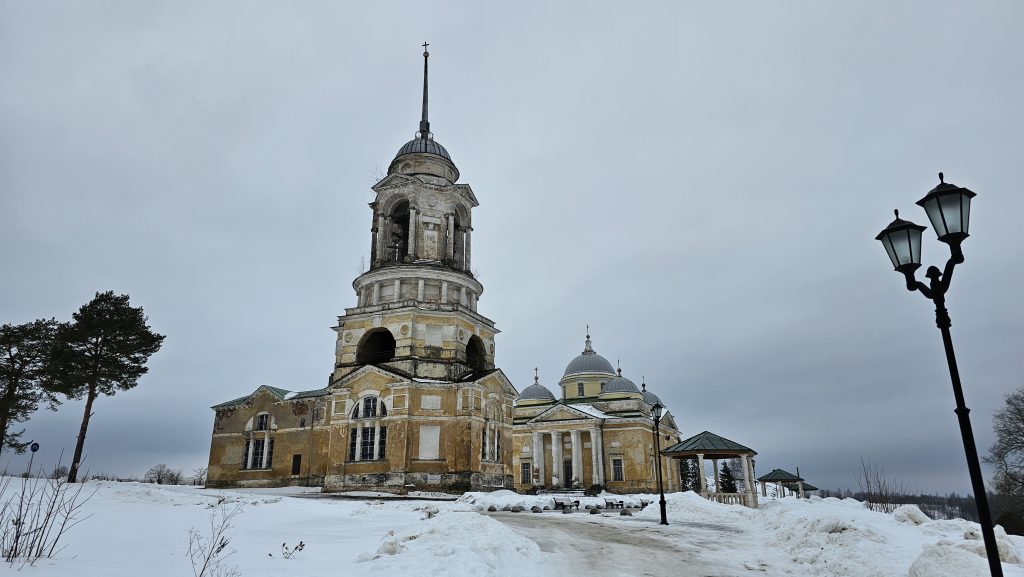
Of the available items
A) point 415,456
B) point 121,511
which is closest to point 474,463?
point 415,456

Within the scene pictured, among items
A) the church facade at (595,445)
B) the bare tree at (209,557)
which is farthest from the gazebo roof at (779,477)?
the bare tree at (209,557)

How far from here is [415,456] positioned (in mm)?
33312

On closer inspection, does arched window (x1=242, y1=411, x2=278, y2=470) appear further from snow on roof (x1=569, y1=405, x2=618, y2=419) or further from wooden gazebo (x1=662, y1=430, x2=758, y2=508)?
snow on roof (x1=569, y1=405, x2=618, y2=419)

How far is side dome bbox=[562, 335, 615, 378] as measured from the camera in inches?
2512

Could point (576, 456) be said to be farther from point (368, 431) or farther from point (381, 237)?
point (381, 237)

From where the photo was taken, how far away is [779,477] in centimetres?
4806

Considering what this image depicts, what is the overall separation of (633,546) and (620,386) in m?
45.1

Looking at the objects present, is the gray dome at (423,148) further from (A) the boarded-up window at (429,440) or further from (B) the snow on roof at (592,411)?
(B) the snow on roof at (592,411)

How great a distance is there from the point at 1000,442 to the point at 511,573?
42.0 metres

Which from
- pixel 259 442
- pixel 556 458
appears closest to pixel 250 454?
pixel 259 442

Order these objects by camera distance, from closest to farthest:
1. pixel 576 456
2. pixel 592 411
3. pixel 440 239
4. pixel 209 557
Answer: pixel 209 557
pixel 440 239
pixel 576 456
pixel 592 411

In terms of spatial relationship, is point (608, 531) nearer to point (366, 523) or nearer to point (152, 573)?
point (366, 523)

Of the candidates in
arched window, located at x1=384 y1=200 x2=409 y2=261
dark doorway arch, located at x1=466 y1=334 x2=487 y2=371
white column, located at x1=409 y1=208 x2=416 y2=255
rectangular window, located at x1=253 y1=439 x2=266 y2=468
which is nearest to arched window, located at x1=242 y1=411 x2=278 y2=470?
rectangular window, located at x1=253 y1=439 x2=266 y2=468

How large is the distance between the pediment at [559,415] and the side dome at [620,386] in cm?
737
